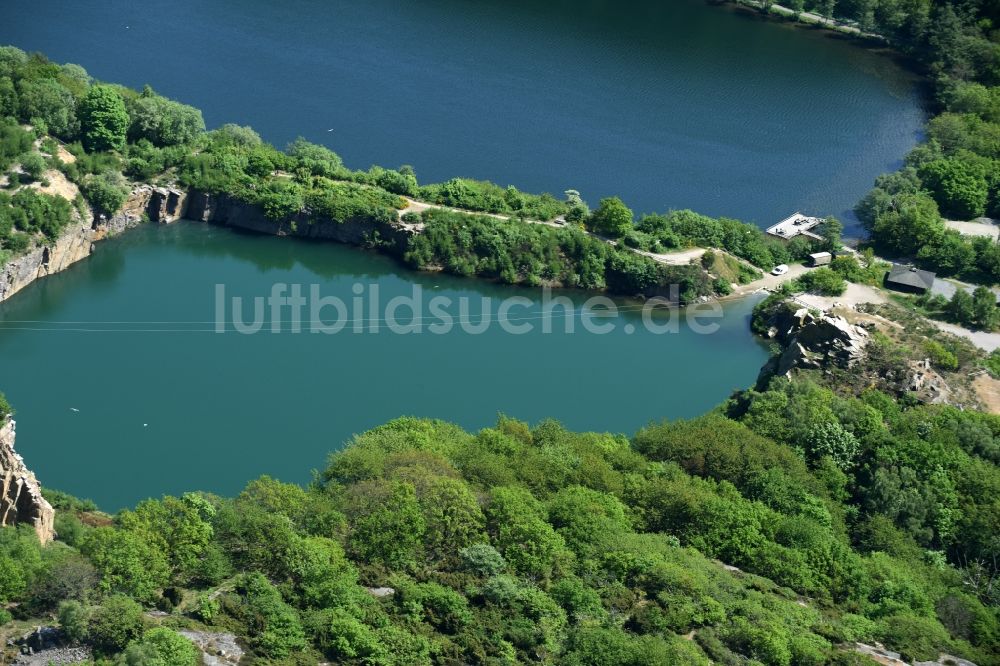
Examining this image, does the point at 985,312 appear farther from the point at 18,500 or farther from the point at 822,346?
the point at 18,500

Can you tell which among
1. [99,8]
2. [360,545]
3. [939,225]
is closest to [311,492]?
[360,545]

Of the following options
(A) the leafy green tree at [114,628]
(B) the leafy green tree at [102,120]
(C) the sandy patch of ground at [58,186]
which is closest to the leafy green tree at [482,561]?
(A) the leafy green tree at [114,628]

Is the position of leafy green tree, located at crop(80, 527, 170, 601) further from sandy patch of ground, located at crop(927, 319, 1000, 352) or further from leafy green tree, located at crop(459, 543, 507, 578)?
sandy patch of ground, located at crop(927, 319, 1000, 352)

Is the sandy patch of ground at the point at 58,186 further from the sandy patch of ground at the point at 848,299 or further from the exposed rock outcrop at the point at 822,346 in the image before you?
the sandy patch of ground at the point at 848,299

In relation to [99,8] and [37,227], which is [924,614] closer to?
[37,227]

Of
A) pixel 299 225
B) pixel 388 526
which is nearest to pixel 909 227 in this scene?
pixel 299 225

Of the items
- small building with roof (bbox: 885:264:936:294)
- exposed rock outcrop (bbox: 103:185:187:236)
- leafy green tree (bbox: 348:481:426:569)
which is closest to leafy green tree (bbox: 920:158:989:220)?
small building with roof (bbox: 885:264:936:294)
